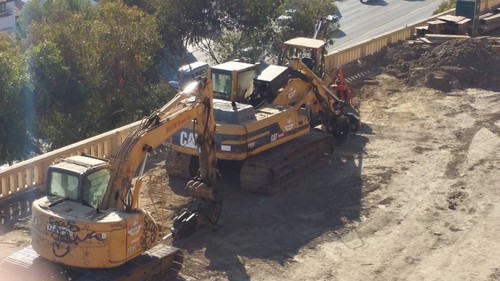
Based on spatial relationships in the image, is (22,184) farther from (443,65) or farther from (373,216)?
(443,65)

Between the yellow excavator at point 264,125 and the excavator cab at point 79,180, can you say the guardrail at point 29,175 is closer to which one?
the yellow excavator at point 264,125

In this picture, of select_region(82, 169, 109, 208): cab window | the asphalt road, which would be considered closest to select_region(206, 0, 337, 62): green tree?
select_region(82, 169, 109, 208): cab window

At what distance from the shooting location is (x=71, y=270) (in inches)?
495

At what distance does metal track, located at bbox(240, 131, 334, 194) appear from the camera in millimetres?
17125

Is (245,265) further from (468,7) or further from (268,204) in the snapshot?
(468,7)

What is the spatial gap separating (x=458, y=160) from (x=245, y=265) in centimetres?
824

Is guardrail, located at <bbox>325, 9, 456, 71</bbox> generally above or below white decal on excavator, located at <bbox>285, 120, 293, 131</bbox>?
above

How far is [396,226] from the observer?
15578 millimetres

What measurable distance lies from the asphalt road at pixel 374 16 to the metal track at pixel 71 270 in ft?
114

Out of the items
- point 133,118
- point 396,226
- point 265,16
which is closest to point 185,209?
point 396,226

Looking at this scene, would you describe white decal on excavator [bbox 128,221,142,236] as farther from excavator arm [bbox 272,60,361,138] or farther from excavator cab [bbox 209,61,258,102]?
excavator arm [bbox 272,60,361,138]

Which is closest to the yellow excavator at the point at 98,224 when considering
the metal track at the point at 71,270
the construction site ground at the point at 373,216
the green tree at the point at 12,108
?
the metal track at the point at 71,270

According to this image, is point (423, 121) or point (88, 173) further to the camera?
point (423, 121)

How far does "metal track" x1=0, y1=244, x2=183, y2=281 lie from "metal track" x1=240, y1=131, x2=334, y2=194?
442 cm
